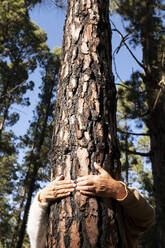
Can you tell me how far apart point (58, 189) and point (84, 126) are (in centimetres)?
43

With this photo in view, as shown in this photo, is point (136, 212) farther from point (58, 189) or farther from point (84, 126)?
point (84, 126)

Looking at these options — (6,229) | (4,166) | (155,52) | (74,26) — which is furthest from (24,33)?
(6,229)

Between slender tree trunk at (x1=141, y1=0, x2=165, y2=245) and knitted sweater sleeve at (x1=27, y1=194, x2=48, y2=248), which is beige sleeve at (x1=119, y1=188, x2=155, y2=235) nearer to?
knitted sweater sleeve at (x1=27, y1=194, x2=48, y2=248)

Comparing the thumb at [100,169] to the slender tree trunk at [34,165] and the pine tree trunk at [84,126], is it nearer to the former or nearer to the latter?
the pine tree trunk at [84,126]

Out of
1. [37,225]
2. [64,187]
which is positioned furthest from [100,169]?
[37,225]

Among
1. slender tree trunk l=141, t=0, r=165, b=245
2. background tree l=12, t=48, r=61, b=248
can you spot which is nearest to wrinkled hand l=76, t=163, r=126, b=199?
slender tree trunk l=141, t=0, r=165, b=245

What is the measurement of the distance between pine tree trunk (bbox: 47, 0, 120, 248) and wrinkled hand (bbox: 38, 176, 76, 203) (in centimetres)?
4

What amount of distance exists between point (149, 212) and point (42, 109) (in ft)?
46.4

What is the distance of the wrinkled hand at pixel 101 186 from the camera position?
1.22m

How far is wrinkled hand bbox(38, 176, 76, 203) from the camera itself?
4.15 feet

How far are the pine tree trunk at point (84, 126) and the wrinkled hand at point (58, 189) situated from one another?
36mm

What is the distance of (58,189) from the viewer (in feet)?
4.24

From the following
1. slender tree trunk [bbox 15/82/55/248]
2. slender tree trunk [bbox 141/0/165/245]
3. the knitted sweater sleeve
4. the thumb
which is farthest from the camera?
slender tree trunk [bbox 15/82/55/248]

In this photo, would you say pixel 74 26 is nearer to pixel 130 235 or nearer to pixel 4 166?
pixel 130 235
